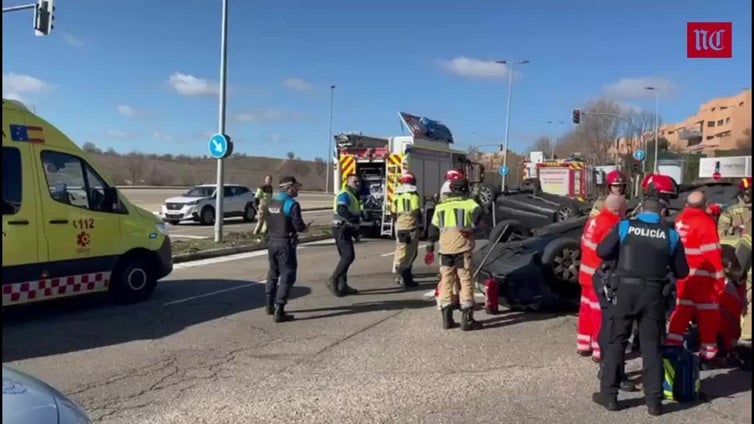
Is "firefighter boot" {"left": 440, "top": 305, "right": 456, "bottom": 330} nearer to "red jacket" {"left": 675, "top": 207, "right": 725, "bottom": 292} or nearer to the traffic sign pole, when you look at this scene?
"red jacket" {"left": 675, "top": 207, "right": 725, "bottom": 292}

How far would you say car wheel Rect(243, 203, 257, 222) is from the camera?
88.3ft

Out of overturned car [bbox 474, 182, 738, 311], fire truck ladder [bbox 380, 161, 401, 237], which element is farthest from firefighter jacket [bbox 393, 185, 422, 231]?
fire truck ladder [bbox 380, 161, 401, 237]

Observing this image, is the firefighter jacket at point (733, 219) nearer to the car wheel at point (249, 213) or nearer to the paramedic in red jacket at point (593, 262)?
the paramedic in red jacket at point (593, 262)

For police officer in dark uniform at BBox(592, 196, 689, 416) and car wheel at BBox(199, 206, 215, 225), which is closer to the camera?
police officer in dark uniform at BBox(592, 196, 689, 416)

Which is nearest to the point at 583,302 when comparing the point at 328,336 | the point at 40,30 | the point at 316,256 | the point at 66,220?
the point at 328,336

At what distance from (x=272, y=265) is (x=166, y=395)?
9.60 feet

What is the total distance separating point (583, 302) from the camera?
20.0 feet

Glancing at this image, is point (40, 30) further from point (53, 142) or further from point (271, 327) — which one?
point (271, 327)

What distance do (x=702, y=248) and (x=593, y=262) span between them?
92 centimetres

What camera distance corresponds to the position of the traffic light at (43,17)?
56.0 ft

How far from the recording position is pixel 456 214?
7.36 metres

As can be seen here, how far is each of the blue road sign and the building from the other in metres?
79.6

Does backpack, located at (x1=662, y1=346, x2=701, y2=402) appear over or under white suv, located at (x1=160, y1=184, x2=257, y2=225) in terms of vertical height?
under

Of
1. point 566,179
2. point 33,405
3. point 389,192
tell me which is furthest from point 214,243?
point 566,179
